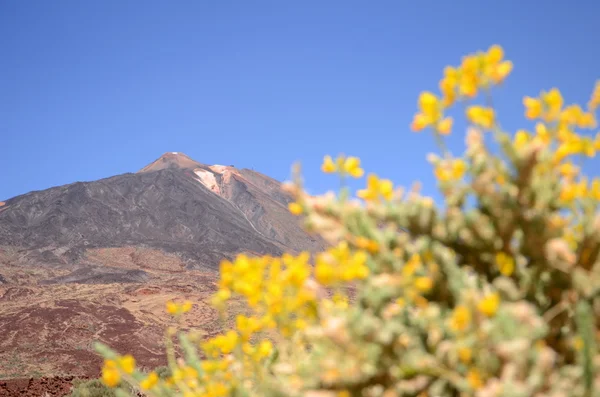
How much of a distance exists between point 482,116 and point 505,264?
18.7 inches

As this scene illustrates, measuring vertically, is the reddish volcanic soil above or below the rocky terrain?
below

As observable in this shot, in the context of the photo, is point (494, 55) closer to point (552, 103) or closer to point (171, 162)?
point (552, 103)

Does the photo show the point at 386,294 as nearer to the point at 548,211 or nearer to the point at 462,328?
the point at 462,328

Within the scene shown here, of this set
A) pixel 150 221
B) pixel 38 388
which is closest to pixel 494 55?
pixel 38 388

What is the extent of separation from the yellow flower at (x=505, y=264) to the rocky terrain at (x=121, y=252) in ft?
43.8

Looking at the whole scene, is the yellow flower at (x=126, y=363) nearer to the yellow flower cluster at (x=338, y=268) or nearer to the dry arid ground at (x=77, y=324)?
the yellow flower cluster at (x=338, y=268)

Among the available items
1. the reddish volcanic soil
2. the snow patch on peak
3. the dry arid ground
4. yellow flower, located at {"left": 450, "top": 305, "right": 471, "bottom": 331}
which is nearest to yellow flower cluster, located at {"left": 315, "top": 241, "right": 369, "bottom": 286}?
yellow flower, located at {"left": 450, "top": 305, "right": 471, "bottom": 331}

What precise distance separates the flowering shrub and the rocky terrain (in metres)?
13.0

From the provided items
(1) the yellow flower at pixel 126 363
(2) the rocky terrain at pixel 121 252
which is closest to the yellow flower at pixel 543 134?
(1) the yellow flower at pixel 126 363

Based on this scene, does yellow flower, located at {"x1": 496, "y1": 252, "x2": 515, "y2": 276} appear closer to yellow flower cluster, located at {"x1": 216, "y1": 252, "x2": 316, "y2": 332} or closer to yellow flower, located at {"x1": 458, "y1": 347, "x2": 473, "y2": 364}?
yellow flower, located at {"x1": 458, "y1": 347, "x2": 473, "y2": 364}

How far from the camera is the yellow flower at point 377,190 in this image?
1777mm

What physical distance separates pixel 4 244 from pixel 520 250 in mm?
71081

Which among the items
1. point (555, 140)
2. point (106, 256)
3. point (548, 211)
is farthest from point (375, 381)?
point (106, 256)

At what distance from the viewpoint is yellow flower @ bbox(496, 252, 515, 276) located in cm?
165
